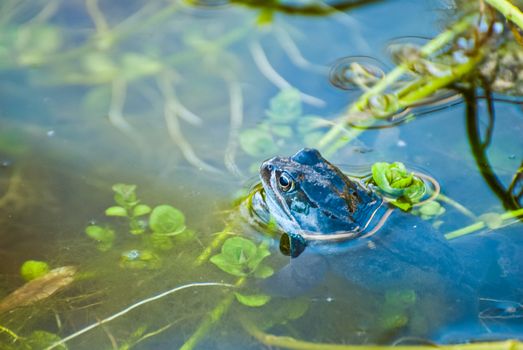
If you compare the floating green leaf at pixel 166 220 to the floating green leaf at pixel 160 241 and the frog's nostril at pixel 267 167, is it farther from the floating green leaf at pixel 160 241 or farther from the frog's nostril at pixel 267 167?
the frog's nostril at pixel 267 167

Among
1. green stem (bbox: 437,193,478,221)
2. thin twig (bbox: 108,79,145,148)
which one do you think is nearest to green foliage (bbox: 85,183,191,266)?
thin twig (bbox: 108,79,145,148)

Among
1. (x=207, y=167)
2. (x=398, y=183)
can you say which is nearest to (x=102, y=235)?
(x=207, y=167)

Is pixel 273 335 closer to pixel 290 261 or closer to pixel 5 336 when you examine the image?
pixel 290 261

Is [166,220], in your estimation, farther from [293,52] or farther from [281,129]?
[293,52]

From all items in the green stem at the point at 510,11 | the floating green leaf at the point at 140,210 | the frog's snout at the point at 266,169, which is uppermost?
the green stem at the point at 510,11

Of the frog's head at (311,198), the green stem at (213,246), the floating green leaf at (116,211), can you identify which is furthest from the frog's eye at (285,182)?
the floating green leaf at (116,211)

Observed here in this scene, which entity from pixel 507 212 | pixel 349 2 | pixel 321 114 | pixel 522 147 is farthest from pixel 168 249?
pixel 349 2
